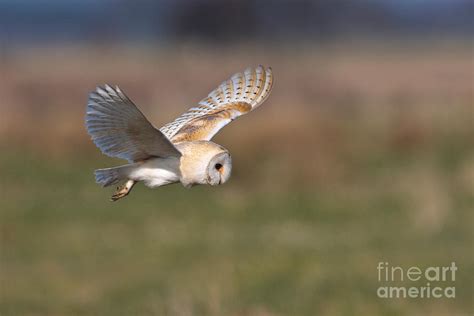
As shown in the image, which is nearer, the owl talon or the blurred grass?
the owl talon

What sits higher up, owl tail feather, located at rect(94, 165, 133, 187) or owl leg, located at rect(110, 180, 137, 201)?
owl tail feather, located at rect(94, 165, 133, 187)

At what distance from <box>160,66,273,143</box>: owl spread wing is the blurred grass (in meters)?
2.10

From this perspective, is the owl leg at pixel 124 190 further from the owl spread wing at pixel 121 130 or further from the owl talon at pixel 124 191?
the owl spread wing at pixel 121 130

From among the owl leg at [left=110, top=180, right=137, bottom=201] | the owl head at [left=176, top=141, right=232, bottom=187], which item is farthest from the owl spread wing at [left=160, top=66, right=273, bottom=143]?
the owl head at [left=176, top=141, right=232, bottom=187]

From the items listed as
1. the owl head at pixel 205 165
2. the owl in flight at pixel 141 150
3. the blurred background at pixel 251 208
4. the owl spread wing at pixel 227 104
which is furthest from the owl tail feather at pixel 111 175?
the blurred background at pixel 251 208

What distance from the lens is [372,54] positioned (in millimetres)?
54500

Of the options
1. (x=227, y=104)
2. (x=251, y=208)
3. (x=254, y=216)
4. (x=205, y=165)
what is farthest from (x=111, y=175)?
(x=251, y=208)

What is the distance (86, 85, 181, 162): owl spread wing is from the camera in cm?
491

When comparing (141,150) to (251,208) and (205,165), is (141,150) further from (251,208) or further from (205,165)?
(251,208)

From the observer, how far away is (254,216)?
14.2m

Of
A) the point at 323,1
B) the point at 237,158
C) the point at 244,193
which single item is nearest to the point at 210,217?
the point at 244,193

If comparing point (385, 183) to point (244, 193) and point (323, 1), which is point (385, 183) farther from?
point (323, 1)

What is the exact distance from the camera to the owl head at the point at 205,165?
16.4 feet

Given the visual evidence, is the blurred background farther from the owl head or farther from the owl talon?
the owl head
